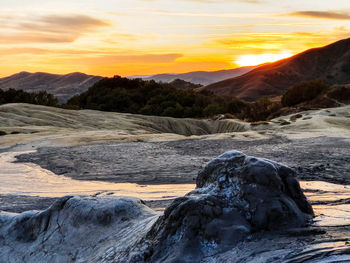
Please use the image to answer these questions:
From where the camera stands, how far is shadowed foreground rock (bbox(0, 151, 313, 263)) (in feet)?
12.1

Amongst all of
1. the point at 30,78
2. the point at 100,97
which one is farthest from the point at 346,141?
the point at 30,78

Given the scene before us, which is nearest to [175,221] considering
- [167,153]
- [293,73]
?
[167,153]

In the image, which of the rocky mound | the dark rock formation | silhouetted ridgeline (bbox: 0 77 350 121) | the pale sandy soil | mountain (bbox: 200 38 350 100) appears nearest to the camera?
the dark rock formation

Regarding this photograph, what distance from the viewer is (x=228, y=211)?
12.8 ft

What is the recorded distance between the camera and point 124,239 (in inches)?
166

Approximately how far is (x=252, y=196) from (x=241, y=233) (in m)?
0.39

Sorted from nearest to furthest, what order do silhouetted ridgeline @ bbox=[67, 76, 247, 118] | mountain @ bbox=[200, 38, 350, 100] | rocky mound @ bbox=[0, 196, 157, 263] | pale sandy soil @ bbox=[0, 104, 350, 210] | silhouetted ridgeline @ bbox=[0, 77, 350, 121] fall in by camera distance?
rocky mound @ bbox=[0, 196, 157, 263] → pale sandy soil @ bbox=[0, 104, 350, 210] → silhouetted ridgeline @ bbox=[0, 77, 350, 121] → silhouetted ridgeline @ bbox=[67, 76, 247, 118] → mountain @ bbox=[200, 38, 350, 100]

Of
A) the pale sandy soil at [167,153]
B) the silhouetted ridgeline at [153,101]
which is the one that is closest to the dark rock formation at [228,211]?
the pale sandy soil at [167,153]

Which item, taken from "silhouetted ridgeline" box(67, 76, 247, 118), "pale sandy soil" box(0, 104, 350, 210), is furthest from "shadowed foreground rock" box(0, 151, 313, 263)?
"silhouetted ridgeline" box(67, 76, 247, 118)

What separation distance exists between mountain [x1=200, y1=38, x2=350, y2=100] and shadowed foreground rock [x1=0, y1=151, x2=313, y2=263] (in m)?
82.3

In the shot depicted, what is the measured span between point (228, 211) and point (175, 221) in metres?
0.44

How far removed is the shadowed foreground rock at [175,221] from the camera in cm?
369

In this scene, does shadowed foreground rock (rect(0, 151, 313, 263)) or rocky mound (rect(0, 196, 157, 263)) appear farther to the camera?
rocky mound (rect(0, 196, 157, 263))

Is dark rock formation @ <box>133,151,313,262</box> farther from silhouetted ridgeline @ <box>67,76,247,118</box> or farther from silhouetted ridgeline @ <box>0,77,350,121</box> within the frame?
silhouetted ridgeline @ <box>67,76,247,118</box>
